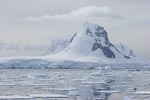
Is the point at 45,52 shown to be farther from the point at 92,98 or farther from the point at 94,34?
the point at 92,98

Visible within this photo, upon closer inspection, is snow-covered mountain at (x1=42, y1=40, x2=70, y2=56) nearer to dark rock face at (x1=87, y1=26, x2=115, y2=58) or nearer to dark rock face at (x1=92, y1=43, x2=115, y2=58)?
dark rock face at (x1=87, y1=26, x2=115, y2=58)

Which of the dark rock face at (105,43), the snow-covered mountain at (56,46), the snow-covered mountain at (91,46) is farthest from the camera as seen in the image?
the snow-covered mountain at (56,46)

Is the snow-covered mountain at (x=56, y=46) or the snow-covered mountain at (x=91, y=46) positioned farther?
the snow-covered mountain at (x=56, y=46)

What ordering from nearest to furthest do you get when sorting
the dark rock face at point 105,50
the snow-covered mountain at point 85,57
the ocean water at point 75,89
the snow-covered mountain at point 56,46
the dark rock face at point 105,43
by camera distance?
the ocean water at point 75,89 < the snow-covered mountain at point 85,57 < the dark rock face at point 105,50 < the dark rock face at point 105,43 < the snow-covered mountain at point 56,46

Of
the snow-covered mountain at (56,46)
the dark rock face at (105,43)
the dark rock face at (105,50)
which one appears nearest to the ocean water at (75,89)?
the dark rock face at (105,50)

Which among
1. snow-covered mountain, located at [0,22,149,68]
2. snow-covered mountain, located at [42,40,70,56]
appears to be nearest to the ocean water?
snow-covered mountain, located at [0,22,149,68]

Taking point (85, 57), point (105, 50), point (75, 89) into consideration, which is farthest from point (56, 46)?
point (75, 89)

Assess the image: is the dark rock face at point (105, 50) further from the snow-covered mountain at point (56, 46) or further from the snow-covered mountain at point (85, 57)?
the snow-covered mountain at point (56, 46)

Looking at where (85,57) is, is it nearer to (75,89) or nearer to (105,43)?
(105,43)
